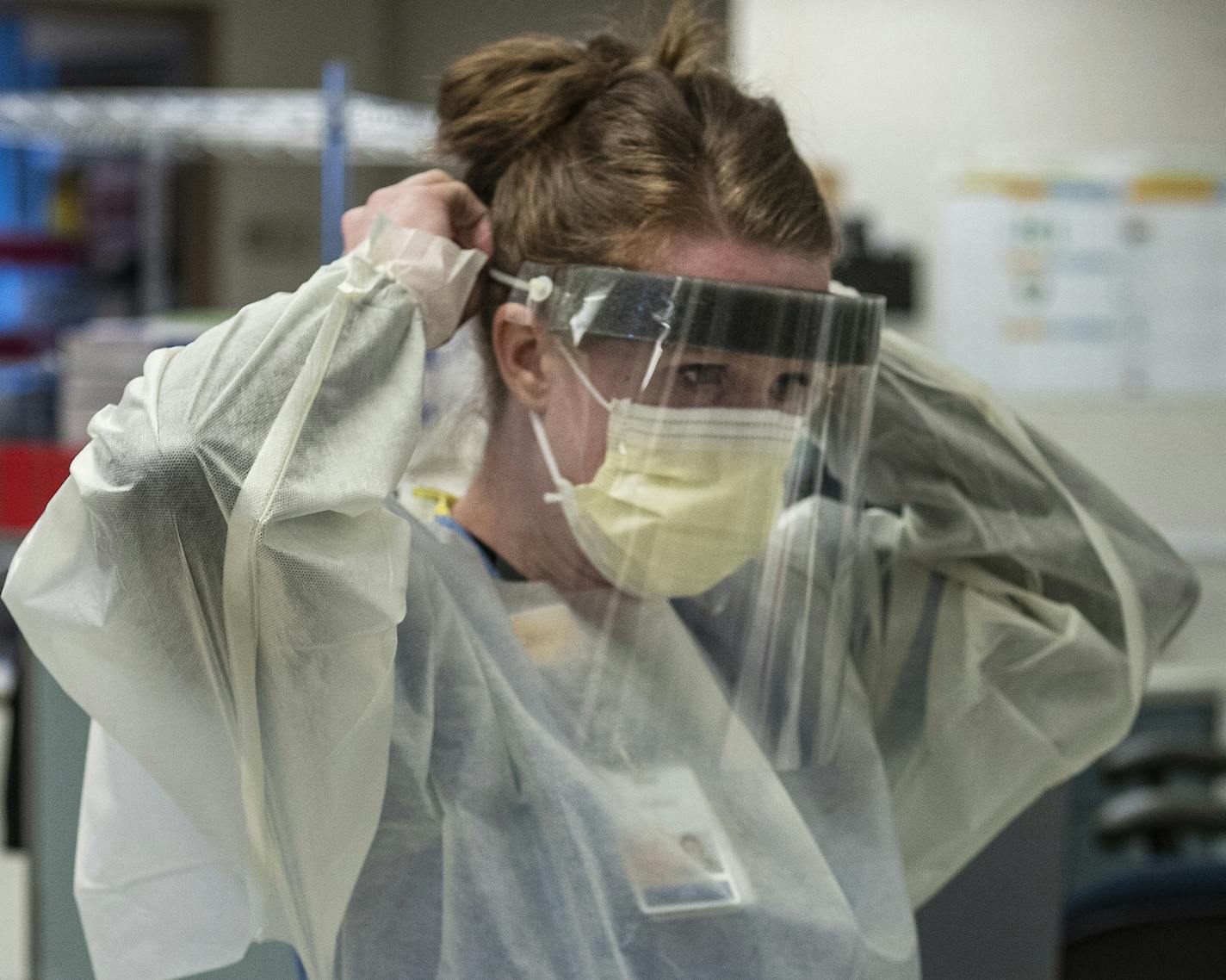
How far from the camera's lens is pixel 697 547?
3.06ft

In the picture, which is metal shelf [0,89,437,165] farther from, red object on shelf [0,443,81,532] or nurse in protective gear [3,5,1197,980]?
nurse in protective gear [3,5,1197,980]

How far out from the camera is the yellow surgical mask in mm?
911

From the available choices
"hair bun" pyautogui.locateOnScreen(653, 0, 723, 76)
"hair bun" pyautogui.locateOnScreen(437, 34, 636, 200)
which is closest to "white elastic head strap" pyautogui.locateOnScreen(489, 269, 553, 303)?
"hair bun" pyautogui.locateOnScreen(437, 34, 636, 200)

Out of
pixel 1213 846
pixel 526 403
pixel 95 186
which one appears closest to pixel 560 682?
pixel 526 403

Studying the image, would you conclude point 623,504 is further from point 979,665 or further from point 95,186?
point 95,186

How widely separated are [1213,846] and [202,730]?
7.62ft

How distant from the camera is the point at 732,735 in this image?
991 millimetres

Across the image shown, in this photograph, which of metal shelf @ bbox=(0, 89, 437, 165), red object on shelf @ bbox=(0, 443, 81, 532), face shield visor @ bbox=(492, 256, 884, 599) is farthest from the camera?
metal shelf @ bbox=(0, 89, 437, 165)

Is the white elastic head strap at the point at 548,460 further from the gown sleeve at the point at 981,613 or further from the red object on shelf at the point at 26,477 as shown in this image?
the red object on shelf at the point at 26,477

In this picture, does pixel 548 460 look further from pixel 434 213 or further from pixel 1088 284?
pixel 1088 284

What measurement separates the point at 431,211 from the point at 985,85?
2.03 metres

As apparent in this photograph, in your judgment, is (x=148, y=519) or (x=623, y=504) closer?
(x=148, y=519)

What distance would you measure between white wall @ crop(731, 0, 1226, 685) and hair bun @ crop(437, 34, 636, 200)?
1.61m

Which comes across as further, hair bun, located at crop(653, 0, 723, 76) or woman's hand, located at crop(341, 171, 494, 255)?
hair bun, located at crop(653, 0, 723, 76)
